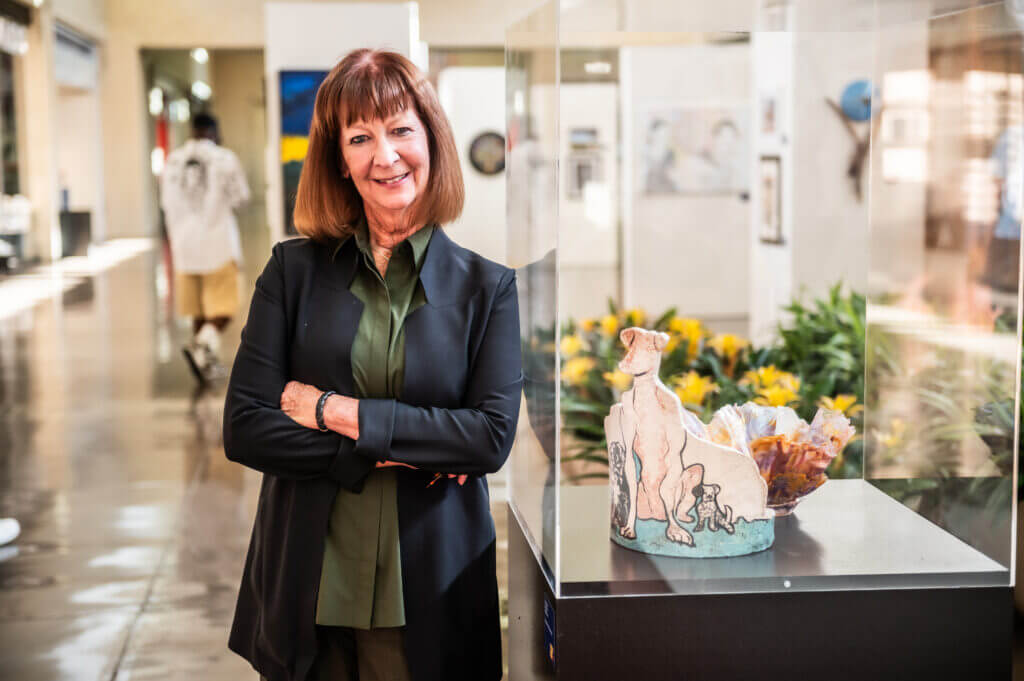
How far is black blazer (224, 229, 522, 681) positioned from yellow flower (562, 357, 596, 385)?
107 inches

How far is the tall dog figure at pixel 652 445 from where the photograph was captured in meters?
2.03

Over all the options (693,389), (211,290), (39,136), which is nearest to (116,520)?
(693,389)

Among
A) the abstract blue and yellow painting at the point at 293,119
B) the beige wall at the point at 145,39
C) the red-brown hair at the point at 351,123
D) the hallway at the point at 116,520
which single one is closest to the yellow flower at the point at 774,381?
the hallway at the point at 116,520

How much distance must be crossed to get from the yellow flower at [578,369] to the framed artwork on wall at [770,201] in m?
4.26

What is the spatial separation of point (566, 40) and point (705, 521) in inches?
32.5

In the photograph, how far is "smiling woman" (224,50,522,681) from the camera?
76.6 inches

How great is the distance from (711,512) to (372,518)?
562mm

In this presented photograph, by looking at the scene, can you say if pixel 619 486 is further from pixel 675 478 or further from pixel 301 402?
pixel 301 402

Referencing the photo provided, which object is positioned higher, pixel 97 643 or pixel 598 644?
pixel 598 644

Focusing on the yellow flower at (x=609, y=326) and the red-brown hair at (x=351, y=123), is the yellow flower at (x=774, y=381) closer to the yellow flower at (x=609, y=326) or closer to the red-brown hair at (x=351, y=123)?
the yellow flower at (x=609, y=326)

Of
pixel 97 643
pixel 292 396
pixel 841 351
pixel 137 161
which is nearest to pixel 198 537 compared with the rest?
pixel 97 643

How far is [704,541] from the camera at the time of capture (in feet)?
6.77

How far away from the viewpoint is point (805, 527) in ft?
7.36

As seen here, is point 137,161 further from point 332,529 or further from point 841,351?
point 332,529
